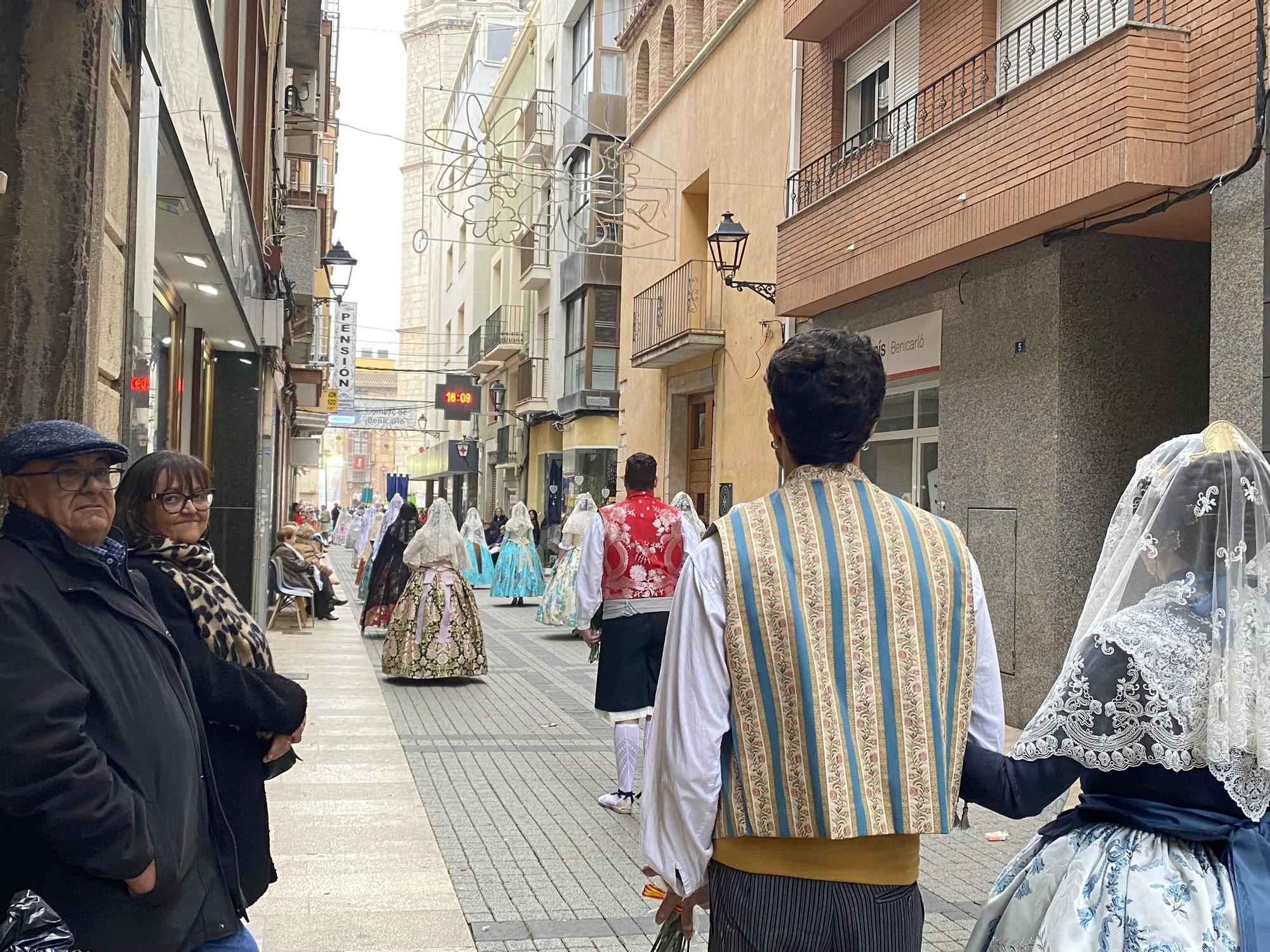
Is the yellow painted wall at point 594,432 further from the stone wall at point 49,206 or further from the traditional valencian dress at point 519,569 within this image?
the stone wall at point 49,206

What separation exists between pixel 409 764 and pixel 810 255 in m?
7.78

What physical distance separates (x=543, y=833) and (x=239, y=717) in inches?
146

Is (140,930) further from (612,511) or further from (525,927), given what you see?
(612,511)

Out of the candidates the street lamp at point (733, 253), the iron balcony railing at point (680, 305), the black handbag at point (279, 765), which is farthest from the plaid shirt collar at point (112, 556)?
the iron balcony railing at point (680, 305)

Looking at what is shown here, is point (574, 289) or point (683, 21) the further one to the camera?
point (574, 289)

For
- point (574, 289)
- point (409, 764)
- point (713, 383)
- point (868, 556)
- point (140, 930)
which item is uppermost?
point (574, 289)

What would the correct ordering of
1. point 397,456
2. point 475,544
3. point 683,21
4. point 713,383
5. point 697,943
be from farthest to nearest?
1. point 397,456
2. point 475,544
3. point 683,21
4. point 713,383
5. point 697,943

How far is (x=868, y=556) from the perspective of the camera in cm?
245

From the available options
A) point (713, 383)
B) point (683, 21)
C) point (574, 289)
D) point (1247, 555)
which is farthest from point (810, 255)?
point (574, 289)

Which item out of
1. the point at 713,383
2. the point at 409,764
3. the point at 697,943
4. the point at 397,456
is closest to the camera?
the point at 697,943

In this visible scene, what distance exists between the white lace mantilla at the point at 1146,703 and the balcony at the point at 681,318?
16256 millimetres

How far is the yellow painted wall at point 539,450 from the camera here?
3397cm

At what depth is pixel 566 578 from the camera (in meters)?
17.1

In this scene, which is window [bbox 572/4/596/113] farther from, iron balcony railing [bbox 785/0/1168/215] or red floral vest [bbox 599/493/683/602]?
red floral vest [bbox 599/493/683/602]
